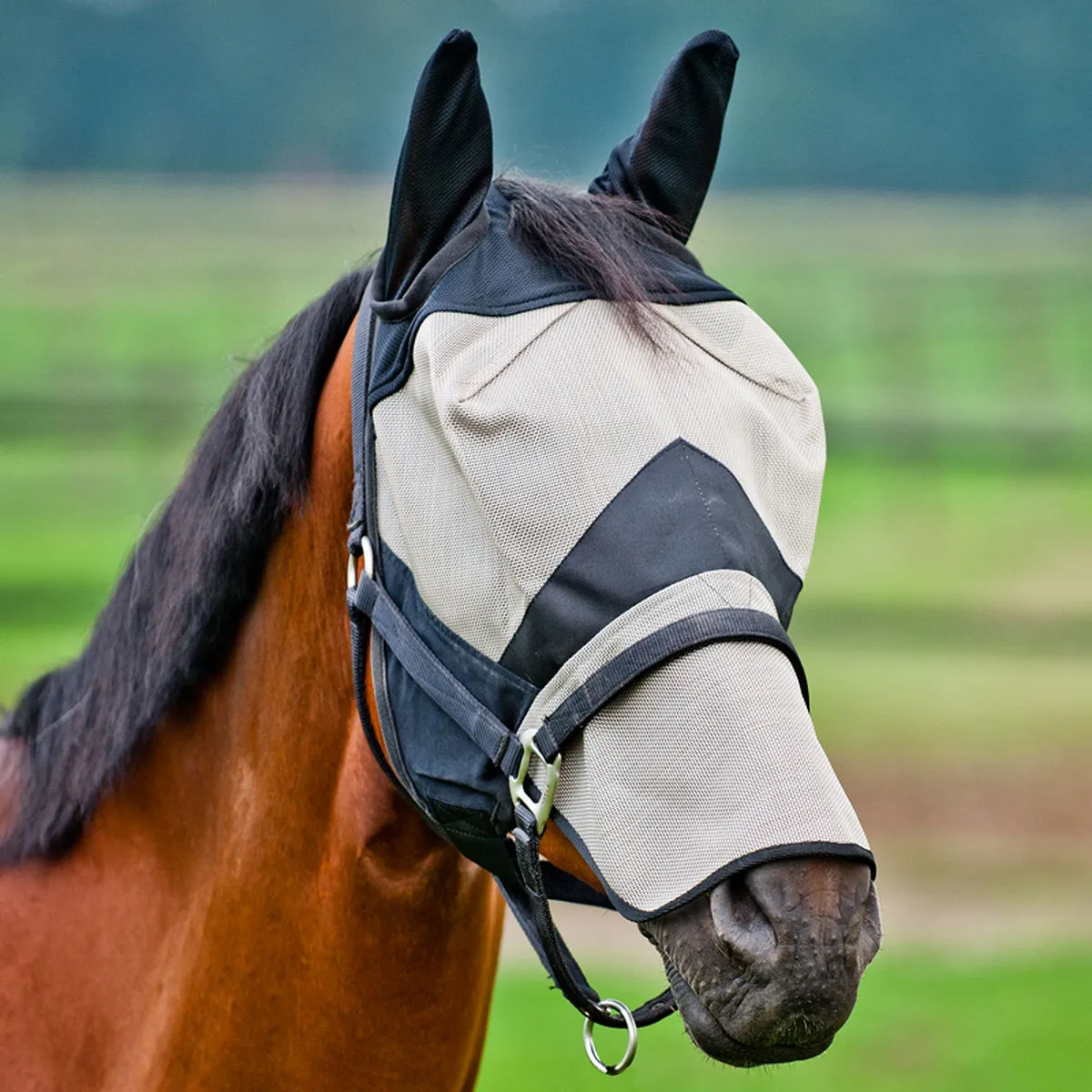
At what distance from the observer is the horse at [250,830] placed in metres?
1.66

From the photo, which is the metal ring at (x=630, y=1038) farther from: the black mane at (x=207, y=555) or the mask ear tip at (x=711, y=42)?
the mask ear tip at (x=711, y=42)

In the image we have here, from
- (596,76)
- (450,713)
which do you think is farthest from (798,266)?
(450,713)

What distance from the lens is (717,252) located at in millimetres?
13898

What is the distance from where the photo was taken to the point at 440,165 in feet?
4.82

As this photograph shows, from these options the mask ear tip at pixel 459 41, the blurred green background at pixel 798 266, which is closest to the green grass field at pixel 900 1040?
the blurred green background at pixel 798 266

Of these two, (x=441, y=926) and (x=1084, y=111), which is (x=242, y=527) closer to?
(x=441, y=926)

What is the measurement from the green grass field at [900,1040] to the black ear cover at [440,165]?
369 cm

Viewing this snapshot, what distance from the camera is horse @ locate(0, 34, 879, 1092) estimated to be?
1.66 meters

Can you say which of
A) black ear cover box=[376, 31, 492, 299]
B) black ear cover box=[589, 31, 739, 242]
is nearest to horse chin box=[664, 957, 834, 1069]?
black ear cover box=[376, 31, 492, 299]

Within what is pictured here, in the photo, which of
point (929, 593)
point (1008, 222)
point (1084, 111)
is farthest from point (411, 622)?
point (1008, 222)

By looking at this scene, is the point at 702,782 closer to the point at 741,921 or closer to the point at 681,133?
the point at 741,921

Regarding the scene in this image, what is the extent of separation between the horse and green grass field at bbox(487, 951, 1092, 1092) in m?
3.03

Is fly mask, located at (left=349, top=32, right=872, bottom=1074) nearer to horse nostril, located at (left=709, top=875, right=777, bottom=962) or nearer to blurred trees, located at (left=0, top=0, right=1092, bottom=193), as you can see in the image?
horse nostril, located at (left=709, top=875, right=777, bottom=962)

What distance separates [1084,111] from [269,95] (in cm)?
745
